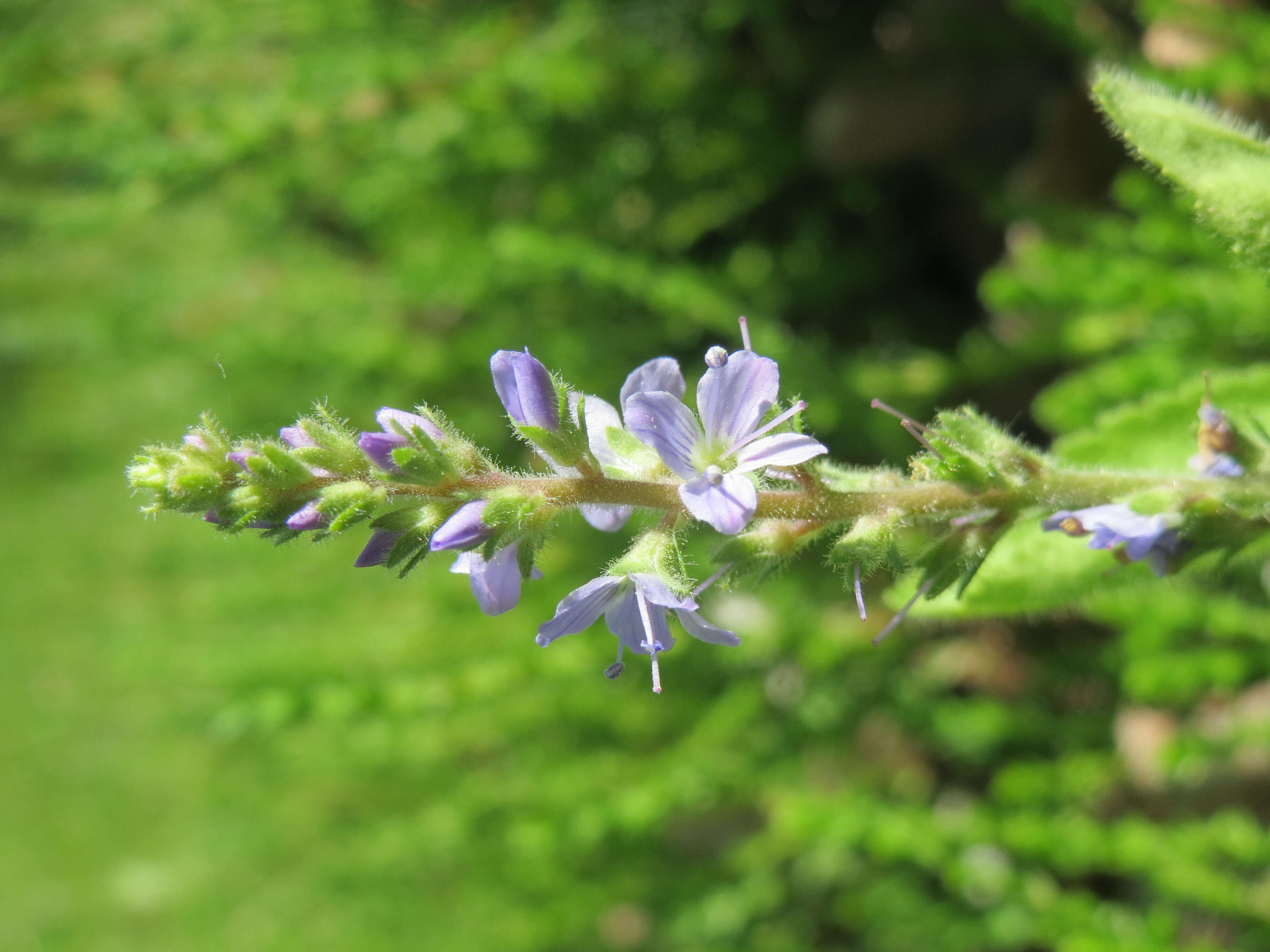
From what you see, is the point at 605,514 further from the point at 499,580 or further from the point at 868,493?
the point at 868,493

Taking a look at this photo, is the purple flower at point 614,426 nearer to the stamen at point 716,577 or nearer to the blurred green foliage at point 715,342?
the stamen at point 716,577

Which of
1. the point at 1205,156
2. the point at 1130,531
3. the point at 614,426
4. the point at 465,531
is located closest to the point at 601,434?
the point at 614,426

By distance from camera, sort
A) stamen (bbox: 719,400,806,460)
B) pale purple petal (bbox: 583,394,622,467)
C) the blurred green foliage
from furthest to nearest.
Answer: the blurred green foliage, pale purple petal (bbox: 583,394,622,467), stamen (bbox: 719,400,806,460)

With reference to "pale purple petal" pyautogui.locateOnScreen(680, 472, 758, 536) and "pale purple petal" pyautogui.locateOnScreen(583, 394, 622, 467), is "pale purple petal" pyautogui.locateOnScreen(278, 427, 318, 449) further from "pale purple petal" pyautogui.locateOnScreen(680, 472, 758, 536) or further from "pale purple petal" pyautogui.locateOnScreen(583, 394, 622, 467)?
"pale purple petal" pyautogui.locateOnScreen(680, 472, 758, 536)

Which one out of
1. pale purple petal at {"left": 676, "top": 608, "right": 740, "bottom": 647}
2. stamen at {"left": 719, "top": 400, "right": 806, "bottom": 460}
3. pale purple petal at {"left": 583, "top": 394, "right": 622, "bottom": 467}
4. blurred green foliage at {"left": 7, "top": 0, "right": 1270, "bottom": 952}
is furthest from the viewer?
blurred green foliage at {"left": 7, "top": 0, "right": 1270, "bottom": 952}

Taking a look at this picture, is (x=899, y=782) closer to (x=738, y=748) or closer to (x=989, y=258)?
(x=738, y=748)

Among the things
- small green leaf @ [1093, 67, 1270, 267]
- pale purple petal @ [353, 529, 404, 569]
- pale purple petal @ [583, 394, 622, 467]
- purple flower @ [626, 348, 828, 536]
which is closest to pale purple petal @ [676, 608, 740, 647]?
purple flower @ [626, 348, 828, 536]

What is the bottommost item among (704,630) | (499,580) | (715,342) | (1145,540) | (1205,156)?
(715,342)
